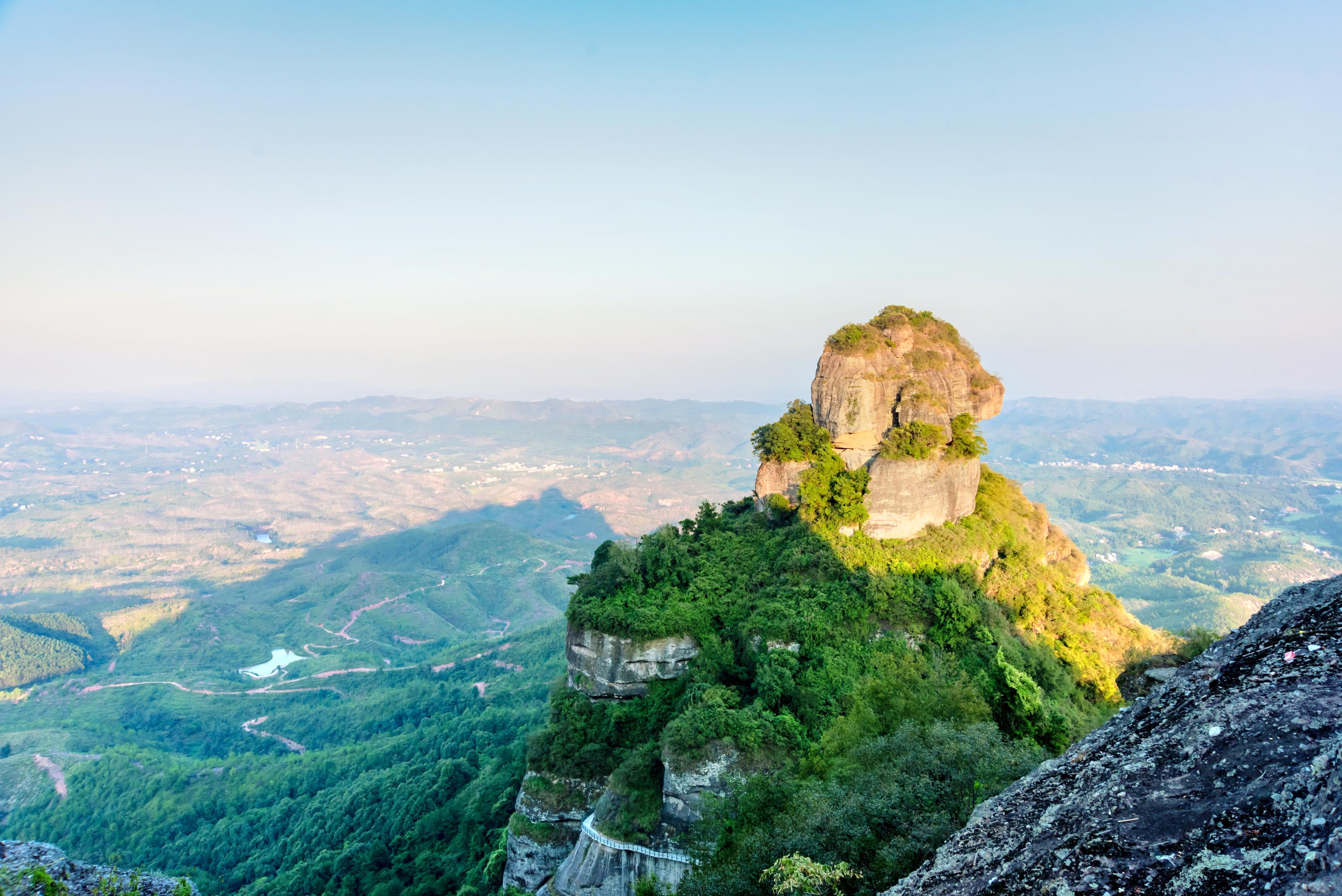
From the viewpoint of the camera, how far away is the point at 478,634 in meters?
96.4

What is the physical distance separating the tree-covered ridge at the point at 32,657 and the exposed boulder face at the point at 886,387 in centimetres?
10383

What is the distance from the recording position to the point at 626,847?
19953mm

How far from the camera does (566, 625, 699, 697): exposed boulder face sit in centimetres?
2366

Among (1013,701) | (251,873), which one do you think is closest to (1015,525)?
(1013,701)

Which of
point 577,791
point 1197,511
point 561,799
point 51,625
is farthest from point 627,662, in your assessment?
point 1197,511

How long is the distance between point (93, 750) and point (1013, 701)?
7788 centimetres

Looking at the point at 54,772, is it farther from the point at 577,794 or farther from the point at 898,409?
the point at 898,409

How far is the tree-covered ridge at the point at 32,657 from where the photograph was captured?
77.5 metres

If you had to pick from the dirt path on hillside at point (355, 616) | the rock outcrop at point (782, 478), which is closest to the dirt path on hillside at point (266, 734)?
the dirt path on hillside at point (355, 616)

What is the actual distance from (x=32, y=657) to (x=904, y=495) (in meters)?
110

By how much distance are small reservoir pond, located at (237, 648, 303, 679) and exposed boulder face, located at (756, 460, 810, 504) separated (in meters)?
78.9

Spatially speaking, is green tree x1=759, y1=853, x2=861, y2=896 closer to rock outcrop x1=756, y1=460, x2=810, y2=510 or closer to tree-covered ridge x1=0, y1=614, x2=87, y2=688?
rock outcrop x1=756, y1=460, x2=810, y2=510

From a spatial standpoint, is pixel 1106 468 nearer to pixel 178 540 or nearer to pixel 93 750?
pixel 93 750

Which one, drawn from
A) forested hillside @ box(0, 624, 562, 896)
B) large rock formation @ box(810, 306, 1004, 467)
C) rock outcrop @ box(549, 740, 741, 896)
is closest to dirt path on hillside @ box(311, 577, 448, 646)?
forested hillside @ box(0, 624, 562, 896)
